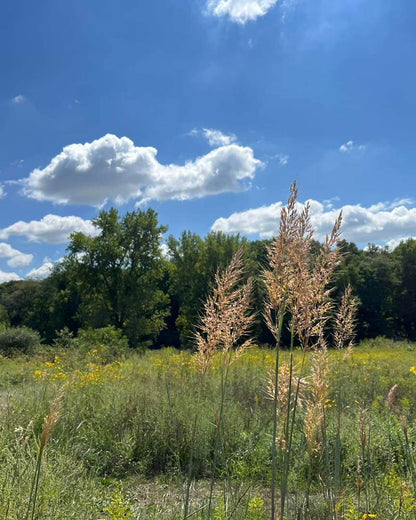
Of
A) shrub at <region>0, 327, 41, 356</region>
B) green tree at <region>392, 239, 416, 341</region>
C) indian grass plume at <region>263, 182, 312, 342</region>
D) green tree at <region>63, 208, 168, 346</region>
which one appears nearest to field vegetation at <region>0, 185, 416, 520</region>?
indian grass plume at <region>263, 182, 312, 342</region>

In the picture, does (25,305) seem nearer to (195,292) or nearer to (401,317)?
(195,292)

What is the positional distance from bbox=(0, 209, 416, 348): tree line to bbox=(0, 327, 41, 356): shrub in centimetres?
689

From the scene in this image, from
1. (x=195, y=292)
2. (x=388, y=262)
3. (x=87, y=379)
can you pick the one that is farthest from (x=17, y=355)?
(x=388, y=262)

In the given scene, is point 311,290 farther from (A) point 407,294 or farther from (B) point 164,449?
(A) point 407,294

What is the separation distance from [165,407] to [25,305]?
48705mm

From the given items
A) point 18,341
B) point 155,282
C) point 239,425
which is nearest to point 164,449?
point 239,425

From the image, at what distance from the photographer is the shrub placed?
1726 cm

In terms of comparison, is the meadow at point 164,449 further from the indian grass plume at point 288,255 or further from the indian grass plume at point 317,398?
the indian grass plume at point 288,255

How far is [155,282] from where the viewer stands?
3173cm

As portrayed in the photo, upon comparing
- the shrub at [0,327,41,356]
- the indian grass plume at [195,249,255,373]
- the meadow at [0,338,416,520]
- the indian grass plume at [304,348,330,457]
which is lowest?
the shrub at [0,327,41,356]

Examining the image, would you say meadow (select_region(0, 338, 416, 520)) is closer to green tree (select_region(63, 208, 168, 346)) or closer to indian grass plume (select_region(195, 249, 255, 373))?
indian grass plume (select_region(195, 249, 255, 373))

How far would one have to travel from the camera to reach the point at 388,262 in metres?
38.1

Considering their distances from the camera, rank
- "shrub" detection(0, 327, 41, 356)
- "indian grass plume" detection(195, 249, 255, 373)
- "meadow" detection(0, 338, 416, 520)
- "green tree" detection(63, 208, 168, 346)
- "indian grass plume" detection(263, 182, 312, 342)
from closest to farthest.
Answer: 1. "indian grass plume" detection(263, 182, 312, 342)
2. "indian grass plume" detection(195, 249, 255, 373)
3. "meadow" detection(0, 338, 416, 520)
4. "shrub" detection(0, 327, 41, 356)
5. "green tree" detection(63, 208, 168, 346)

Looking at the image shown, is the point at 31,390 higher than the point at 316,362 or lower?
lower
